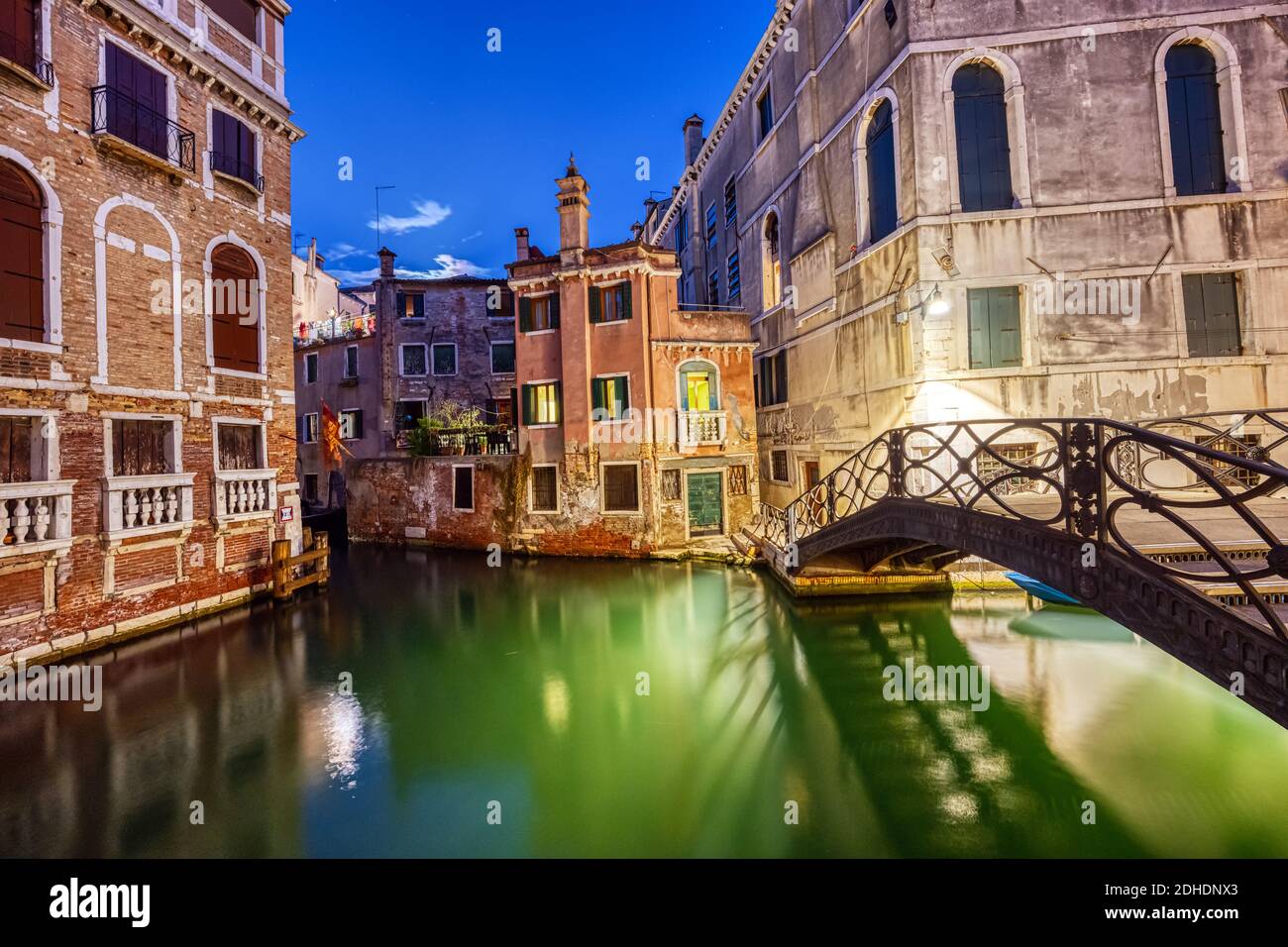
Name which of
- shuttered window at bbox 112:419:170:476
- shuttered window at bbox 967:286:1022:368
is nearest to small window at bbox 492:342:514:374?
shuttered window at bbox 112:419:170:476

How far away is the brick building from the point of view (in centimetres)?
860

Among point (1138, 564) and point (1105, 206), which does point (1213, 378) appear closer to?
point (1105, 206)

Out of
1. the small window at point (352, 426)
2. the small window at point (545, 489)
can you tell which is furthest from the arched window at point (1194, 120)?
the small window at point (352, 426)

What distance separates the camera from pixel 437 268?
160 metres

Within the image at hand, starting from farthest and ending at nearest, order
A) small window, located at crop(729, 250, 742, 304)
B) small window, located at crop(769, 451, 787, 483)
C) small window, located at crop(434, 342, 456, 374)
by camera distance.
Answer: small window, located at crop(434, 342, 456, 374) < small window, located at crop(729, 250, 742, 304) < small window, located at crop(769, 451, 787, 483)

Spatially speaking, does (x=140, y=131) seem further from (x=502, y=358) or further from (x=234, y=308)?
(x=502, y=358)

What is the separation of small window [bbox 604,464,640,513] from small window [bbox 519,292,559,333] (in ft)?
16.3

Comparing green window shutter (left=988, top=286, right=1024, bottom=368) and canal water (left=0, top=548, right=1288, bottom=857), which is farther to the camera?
green window shutter (left=988, top=286, right=1024, bottom=368)

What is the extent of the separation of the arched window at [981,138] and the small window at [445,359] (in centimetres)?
1994

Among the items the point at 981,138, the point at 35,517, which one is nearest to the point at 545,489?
the point at 35,517

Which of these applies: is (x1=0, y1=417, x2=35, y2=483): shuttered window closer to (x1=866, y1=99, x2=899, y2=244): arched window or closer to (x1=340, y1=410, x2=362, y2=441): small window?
(x1=340, y1=410, x2=362, y2=441): small window

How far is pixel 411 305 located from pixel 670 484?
50.4 feet

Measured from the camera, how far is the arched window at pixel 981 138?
11797 millimetres

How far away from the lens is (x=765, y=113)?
18812 millimetres
